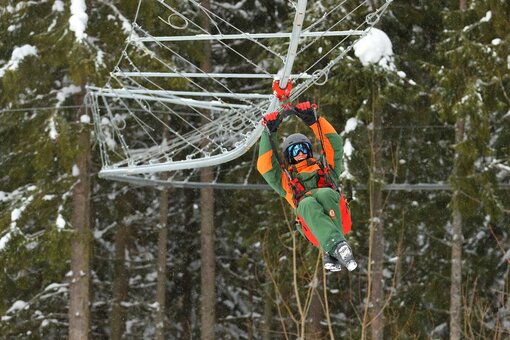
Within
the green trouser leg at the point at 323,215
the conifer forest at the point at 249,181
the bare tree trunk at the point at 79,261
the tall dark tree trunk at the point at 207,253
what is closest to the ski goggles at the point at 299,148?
the green trouser leg at the point at 323,215

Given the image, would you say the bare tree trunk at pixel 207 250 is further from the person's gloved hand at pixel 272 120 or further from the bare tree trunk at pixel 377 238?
the person's gloved hand at pixel 272 120

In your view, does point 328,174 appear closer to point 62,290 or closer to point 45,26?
point 45,26

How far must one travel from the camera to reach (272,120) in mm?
5863

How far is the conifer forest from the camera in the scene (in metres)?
12.5

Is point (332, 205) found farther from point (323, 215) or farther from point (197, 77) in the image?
point (197, 77)

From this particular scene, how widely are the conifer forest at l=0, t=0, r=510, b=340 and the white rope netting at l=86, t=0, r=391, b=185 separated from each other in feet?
0.26

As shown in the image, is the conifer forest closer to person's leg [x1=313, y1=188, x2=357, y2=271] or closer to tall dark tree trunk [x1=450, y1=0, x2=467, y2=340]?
tall dark tree trunk [x1=450, y1=0, x2=467, y2=340]

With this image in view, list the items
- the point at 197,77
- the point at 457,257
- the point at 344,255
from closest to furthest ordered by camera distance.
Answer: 1. the point at 344,255
2. the point at 457,257
3. the point at 197,77

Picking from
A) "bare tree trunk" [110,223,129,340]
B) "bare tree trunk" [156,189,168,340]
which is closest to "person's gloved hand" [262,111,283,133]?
"bare tree trunk" [156,189,168,340]

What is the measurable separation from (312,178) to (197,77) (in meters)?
8.99

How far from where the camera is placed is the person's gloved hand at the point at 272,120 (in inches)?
231

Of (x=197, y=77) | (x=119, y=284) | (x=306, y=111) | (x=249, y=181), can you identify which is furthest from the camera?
Result: (x=119, y=284)

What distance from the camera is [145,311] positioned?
1997 centimetres

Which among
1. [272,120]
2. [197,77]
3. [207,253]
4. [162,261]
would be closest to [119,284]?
[162,261]
